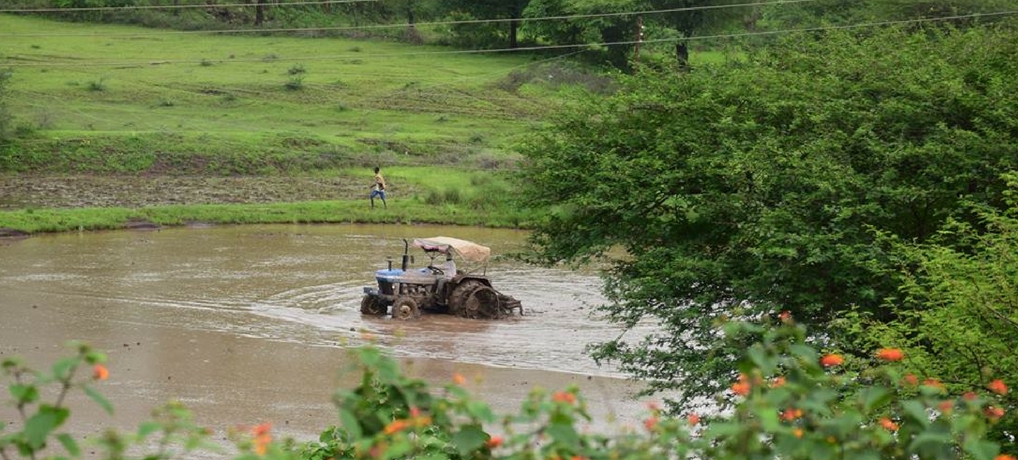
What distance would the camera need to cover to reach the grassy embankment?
44.5m

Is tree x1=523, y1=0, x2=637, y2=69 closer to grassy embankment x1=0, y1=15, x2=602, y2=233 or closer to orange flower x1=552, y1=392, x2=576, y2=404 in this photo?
grassy embankment x1=0, y1=15, x2=602, y2=233

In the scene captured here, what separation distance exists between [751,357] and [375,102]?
190ft

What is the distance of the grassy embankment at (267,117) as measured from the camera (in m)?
44.5

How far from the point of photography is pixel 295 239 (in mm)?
39188

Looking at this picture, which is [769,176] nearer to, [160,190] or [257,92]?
[160,190]

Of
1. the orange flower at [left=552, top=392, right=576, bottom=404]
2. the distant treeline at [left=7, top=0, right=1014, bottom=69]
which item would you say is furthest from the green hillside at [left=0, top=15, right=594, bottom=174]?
the orange flower at [left=552, top=392, right=576, bottom=404]

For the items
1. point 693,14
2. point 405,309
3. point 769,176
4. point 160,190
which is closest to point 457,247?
point 405,309

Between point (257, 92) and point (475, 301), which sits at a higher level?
point (257, 92)

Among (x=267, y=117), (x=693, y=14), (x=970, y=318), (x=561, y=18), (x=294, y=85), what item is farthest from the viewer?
(x=294, y=85)

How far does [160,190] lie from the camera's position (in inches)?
1805

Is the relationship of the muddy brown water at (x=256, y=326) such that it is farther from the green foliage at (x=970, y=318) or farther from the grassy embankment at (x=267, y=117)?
the green foliage at (x=970, y=318)

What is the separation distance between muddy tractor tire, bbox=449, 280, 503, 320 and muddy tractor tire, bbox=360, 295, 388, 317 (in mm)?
1408

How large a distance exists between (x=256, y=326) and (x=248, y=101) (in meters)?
35.6

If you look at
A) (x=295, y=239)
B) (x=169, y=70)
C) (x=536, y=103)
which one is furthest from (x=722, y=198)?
(x=169, y=70)
